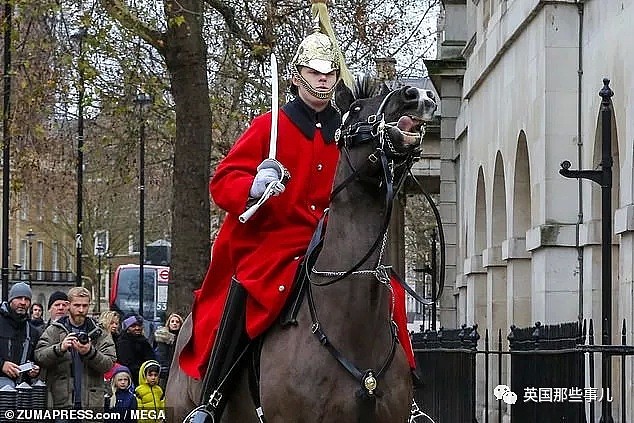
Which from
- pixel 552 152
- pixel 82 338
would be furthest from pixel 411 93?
pixel 552 152

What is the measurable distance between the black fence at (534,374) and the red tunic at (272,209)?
3464 millimetres

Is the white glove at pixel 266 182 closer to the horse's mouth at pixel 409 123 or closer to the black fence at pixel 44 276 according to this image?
the horse's mouth at pixel 409 123

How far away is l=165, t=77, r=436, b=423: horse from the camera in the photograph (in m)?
7.52

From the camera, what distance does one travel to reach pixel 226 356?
328 inches

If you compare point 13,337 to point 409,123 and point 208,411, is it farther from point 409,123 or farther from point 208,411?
point 409,123

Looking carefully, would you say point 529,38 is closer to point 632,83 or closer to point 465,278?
point 632,83

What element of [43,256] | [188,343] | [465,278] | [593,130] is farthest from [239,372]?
[43,256]

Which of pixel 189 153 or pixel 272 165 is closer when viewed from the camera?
pixel 272 165

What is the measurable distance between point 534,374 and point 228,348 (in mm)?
6942

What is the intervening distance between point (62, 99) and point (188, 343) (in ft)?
66.4

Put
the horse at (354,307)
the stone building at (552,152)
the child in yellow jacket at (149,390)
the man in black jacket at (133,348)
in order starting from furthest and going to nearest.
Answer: the man in black jacket at (133,348), the stone building at (552,152), the child in yellow jacket at (149,390), the horse at (354,307)

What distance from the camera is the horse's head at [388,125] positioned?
7.34 metres

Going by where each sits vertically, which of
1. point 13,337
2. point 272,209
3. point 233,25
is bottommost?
point 13,337

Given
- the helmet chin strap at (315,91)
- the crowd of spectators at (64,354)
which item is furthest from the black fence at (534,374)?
the helmet chin strap at (315,91)
